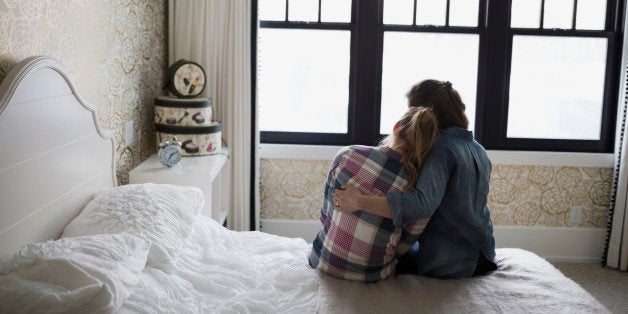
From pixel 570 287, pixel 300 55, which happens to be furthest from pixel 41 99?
pixel 300 55

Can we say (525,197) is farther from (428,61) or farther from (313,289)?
(313,289)

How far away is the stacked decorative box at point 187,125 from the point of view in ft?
10.9

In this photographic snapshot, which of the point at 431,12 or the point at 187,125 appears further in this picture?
the point at 431,12

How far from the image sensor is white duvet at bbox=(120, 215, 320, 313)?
5.80ft

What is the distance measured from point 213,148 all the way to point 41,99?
1.43 m

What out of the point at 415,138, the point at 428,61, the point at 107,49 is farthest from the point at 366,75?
the point at 415,138

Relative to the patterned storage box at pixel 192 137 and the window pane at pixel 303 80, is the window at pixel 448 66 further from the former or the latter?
the patterned storage box at pixel 192 137

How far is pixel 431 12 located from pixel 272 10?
93 cm

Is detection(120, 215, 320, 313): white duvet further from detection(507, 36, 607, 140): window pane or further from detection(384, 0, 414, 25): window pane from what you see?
detection(507, 36, 607, 140): window pane

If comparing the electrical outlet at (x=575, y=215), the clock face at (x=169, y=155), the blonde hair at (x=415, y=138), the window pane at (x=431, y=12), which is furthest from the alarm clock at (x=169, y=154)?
the electrical outlet at (x=575, y=215)

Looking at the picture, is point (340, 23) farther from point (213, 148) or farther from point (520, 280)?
point (520, 280)

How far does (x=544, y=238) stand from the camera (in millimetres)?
4043

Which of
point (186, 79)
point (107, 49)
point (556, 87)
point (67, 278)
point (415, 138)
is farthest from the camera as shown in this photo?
point (556, 87)

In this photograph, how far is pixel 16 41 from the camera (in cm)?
198
